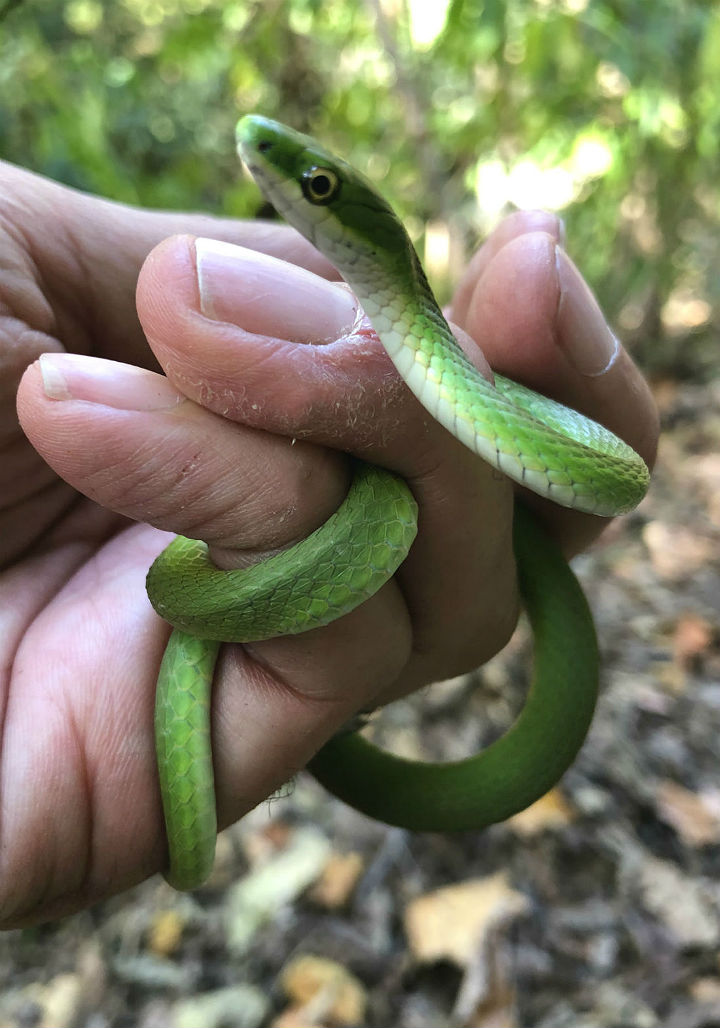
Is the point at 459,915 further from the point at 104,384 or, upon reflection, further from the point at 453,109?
the point at 453,109

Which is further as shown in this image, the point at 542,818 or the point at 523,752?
the point at 542,818

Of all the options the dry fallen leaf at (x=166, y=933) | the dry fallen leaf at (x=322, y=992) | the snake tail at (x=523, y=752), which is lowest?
the dry fallen leaf at (x=166, y=933)

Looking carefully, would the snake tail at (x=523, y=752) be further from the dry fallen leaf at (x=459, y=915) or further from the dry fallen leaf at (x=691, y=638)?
the dry fallen leaf at (x=691, y=638)

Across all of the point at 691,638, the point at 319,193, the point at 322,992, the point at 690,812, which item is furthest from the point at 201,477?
the point at 691,638

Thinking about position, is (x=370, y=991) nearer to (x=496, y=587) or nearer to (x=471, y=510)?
(x=496, y=587)

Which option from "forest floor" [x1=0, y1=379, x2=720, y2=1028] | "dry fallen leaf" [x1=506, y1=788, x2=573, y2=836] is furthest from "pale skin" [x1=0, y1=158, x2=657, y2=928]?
"dry fallen leaf" [x1=506, y1=788, x2=573, y2=836]

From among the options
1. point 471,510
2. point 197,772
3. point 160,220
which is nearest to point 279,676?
point 197,772

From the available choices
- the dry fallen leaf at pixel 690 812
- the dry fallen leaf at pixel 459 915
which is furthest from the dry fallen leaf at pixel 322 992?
the dry fallen leaf at pixel 690 812

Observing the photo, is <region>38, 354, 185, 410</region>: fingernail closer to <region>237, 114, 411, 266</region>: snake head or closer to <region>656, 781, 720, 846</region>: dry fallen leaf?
<region>237, 114, 411, 266</region>: snake head

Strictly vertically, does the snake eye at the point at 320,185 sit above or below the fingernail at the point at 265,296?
above
